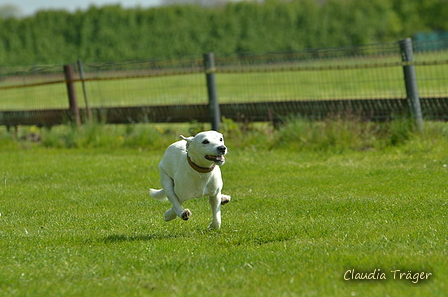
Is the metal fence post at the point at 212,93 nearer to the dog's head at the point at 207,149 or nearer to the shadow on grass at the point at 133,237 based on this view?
the shadow on grass at the point at 133,237

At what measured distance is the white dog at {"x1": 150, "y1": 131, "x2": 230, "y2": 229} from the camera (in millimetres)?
6609


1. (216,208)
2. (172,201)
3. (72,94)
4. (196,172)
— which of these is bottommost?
(216,208)

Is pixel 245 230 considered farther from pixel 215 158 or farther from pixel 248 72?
pixel 248 72

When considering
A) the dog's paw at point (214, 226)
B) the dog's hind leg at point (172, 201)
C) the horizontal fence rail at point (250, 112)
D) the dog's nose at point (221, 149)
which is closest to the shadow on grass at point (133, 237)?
the dog's hind leg at point (172, 201)

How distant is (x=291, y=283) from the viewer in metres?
5.13

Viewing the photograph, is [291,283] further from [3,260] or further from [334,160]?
[334,160]

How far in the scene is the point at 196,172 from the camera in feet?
22.5

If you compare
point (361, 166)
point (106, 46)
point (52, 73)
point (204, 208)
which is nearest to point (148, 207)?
point (204, 208)

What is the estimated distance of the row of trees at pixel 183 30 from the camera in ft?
142

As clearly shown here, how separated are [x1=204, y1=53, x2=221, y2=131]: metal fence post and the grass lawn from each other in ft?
6.93

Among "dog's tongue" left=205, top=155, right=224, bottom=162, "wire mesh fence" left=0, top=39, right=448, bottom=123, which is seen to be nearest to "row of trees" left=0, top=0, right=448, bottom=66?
"wire mesh fence" left=0, top=39, right=448, bottom=123

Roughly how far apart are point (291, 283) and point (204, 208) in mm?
3592

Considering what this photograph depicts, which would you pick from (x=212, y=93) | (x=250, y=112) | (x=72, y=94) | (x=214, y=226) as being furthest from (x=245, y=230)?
(x=72, y=94)

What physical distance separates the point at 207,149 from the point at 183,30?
39.2 meters
